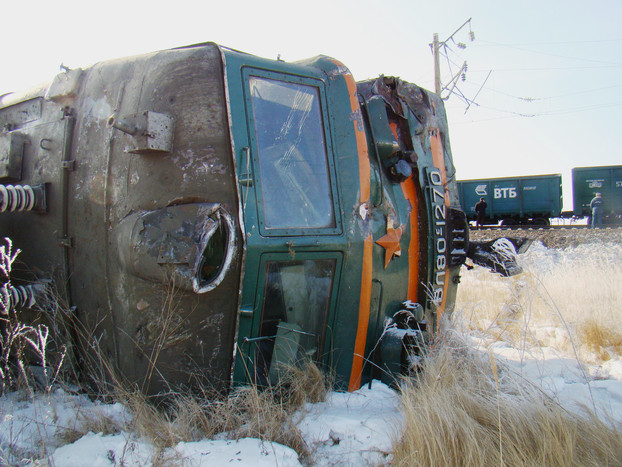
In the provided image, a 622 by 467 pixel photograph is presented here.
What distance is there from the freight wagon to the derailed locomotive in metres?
21.8

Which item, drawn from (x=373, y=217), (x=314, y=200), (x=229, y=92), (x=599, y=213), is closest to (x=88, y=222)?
(x=229, y=92)

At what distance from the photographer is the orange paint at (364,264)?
128 inches

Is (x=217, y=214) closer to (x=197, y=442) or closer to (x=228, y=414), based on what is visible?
(x=228, y=414)

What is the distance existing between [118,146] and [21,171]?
3.41 feet

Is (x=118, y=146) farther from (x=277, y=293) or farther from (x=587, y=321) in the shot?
(x=587, y=321)

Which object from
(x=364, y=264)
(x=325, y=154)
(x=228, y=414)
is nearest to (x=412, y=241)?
(x=364, y=264)

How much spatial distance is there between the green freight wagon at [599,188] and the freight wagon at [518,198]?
915 mm

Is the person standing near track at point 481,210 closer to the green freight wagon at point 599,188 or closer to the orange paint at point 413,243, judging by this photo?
the green freight wagon at point 599,188

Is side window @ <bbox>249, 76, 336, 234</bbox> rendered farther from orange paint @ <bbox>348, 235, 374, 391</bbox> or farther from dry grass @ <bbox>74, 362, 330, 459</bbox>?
dry grass @ <bbox>74, 362, 330, 459</bbox>

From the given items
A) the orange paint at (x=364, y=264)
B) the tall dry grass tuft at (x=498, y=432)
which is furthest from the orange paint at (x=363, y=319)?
the tall dry grass tuft at (x=498, y=432)

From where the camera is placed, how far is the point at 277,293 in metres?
2.99

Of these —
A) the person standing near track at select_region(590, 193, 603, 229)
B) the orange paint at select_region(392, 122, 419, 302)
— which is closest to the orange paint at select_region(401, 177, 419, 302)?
the orange paint at select_region(392, 122, 419, 302)

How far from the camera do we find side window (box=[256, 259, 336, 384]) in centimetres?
298

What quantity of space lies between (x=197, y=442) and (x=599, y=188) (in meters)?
25.1
